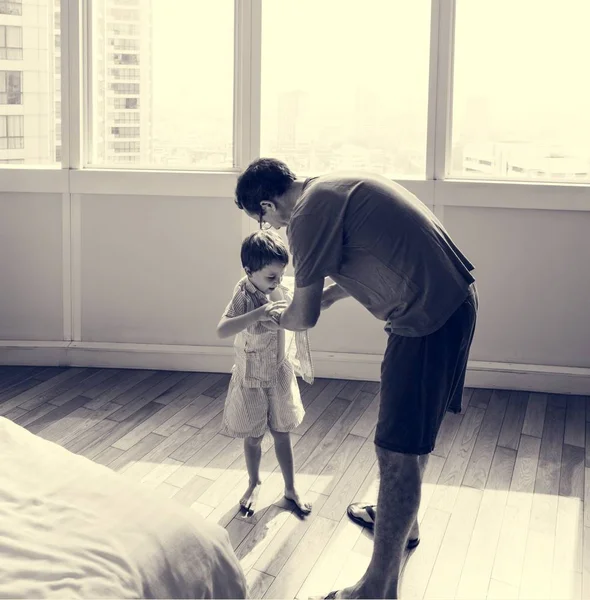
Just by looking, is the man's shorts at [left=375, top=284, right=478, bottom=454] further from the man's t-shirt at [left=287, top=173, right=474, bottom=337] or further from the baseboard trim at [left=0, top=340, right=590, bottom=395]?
the baseboard trim at [left=0, top=340, right=590, bottom=395]

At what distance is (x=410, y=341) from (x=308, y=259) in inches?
13.3

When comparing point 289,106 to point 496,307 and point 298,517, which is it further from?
point 298,517

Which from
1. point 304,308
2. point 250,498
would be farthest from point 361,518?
point 304,308

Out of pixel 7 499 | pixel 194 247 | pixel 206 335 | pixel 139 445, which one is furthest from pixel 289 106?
pixel 7 499

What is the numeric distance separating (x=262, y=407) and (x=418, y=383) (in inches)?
28.2

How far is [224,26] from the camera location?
3.98 metres

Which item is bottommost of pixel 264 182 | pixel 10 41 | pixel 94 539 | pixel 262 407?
pixel 262 407

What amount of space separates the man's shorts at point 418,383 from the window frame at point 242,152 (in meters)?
1.95

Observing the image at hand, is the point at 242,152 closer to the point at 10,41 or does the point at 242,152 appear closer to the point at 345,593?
the point at 10,41

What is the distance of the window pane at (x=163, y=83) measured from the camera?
4000 mm

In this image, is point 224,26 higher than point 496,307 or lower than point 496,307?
higher

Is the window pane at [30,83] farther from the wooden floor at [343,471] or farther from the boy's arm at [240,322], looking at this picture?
the boy's arm at [240,322]

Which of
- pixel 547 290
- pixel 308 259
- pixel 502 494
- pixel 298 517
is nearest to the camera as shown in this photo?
pixel 308 259

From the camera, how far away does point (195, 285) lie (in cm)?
413
